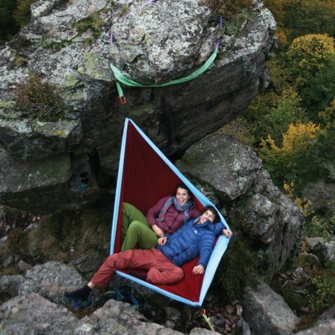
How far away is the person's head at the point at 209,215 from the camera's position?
13.9 feet

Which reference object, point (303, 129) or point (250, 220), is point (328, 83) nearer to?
point (303, 129)

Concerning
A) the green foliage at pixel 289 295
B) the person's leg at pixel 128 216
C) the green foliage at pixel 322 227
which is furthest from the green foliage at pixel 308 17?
the person's leg at pixel 128 216

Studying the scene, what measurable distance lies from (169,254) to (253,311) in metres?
1.57

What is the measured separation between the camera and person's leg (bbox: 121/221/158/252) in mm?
4043

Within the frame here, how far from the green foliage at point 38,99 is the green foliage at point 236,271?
11.7 feet

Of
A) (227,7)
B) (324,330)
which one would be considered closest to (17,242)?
(324,330)

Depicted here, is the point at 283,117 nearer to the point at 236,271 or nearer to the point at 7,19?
the point at 236,271

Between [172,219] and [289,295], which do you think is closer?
[172,219]

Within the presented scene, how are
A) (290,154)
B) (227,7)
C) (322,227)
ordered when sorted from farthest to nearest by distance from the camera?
(290,154)
(322,227)
(227,7)

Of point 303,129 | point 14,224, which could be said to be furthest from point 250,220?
point 303,129

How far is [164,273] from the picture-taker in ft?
12.2

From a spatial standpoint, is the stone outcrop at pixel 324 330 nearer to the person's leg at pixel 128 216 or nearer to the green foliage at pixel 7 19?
the person's leg at pixel 128 216

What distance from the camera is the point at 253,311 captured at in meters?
4.34

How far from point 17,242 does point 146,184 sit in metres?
2.96
